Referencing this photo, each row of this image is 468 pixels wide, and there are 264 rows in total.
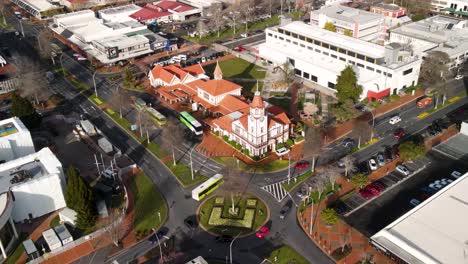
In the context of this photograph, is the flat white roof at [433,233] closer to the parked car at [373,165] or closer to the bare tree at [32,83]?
the parked car at [373,165]

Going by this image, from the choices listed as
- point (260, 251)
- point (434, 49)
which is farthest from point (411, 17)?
point (260, 251)

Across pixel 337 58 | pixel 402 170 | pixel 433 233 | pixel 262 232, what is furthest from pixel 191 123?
pixel 433 233

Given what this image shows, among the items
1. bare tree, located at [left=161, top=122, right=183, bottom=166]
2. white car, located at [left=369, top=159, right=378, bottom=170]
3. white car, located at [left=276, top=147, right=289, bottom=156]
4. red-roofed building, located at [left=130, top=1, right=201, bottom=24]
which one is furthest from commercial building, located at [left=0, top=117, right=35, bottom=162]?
red-roofed building, located at [left=130, top=1, right=201, bottom=24]

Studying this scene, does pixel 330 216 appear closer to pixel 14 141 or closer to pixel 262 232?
pixel 262 232

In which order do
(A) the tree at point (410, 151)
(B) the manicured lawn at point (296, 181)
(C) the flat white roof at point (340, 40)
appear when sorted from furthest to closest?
(C) the flat white roof at point (340, 40), (A) the tree at point (410, 151), (B) the manicured lawn at point (296, 181)

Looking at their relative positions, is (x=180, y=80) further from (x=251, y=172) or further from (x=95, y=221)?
(x=95, y=221)

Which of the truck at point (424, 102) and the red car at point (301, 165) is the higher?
the truck at point (424, 102)

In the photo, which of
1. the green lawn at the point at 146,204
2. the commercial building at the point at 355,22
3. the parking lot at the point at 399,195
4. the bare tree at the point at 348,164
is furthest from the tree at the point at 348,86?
the green lawn at the point at 146,204
